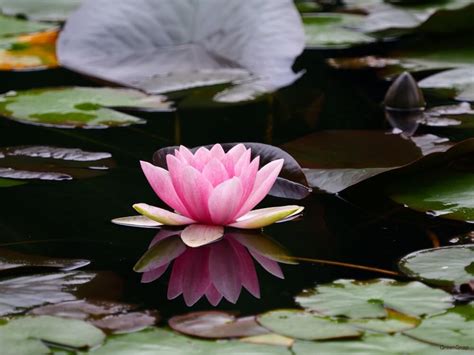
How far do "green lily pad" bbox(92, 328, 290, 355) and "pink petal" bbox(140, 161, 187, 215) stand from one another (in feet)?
1.33

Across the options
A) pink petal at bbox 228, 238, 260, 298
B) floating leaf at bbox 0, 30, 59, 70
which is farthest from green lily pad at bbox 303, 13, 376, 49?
pink petal at bbox 228, 238, 260, 298

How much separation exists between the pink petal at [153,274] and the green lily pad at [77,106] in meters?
0.87

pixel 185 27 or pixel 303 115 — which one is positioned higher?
pixel 185 27

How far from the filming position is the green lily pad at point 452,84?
7.95 ft

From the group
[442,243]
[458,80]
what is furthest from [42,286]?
[458,80]

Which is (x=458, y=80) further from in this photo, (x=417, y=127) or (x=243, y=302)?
(x=243, y=302)

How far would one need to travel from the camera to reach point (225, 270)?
1.38 metres

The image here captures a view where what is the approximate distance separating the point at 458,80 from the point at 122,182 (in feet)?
3.75

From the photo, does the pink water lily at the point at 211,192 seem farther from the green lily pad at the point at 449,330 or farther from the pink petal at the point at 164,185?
the green lily pad at the point at 449,330

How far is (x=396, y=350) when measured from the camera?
1.07 metres

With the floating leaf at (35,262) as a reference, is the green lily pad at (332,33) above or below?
above

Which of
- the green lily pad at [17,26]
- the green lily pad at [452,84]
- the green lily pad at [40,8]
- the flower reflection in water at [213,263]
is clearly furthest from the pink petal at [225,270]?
the green lily pad at [40,8]

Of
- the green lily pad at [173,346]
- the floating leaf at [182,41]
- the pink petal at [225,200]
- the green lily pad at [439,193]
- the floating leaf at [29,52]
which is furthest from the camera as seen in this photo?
the floating leaf at [29,52]

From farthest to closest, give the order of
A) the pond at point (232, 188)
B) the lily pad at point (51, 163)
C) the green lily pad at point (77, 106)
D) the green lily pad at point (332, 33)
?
the green lily pad at point (332, 33) → the green lily pad at point (77, 106) → the lily pad at point (51, 163) → the pond at point (232, 188)
